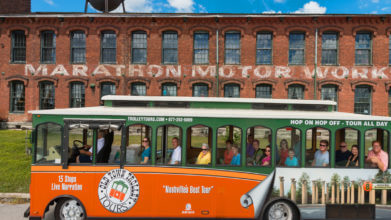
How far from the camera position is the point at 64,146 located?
197 inches

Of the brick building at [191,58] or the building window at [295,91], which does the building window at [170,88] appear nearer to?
the brick building at [191,58]

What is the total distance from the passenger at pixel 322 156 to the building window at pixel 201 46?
12.0m

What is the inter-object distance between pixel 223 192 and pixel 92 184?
→ 2.86 m

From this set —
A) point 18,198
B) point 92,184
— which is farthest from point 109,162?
point 18,198

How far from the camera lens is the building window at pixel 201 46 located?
16.4 m

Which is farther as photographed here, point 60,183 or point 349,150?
point 349,150

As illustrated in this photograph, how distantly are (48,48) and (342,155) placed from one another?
753 inches

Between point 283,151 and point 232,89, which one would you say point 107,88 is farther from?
point 283,151

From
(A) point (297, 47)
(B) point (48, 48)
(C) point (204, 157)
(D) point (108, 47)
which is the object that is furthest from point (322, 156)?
(B) point (48, 48)

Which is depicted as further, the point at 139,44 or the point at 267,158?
the point at 139,44

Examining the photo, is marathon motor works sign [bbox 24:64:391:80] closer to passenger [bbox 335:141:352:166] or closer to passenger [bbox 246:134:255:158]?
passenger [bbox 335:141:352:166]

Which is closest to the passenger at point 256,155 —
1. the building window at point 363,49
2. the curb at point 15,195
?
the curb at point 15,195

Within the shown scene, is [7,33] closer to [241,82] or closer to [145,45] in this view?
[145,45]

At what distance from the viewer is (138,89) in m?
16.7
